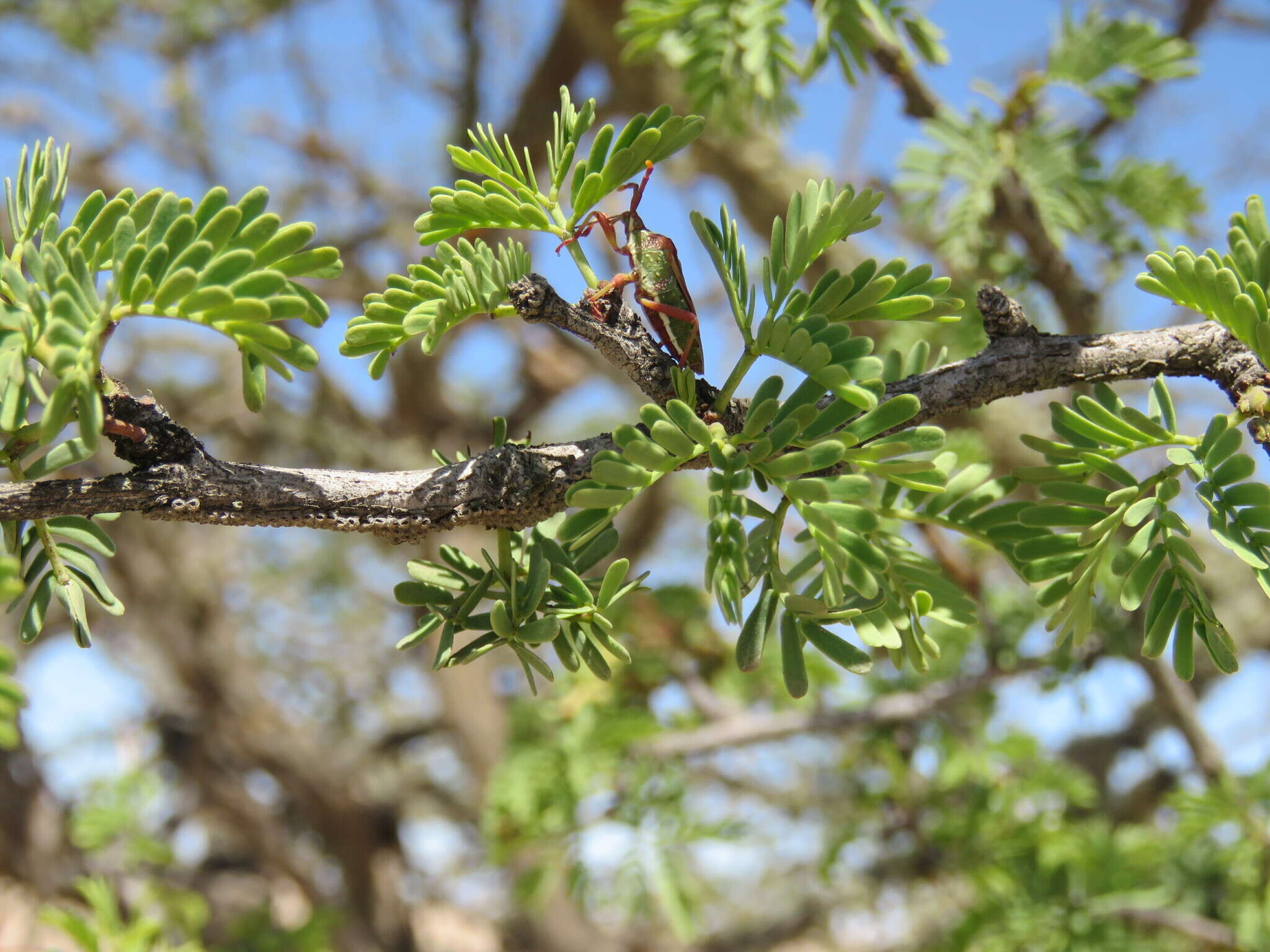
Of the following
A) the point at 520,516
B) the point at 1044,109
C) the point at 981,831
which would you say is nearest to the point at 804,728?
the point at 981,831

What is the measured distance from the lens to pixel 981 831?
1412mm

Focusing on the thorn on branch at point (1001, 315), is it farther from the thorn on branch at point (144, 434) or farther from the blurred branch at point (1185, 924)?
the blurred branch at point (1185, 924)

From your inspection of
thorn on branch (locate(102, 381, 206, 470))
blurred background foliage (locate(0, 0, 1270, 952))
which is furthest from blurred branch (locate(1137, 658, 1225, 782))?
thorn on branch (locate(102, 381, 206, 470))

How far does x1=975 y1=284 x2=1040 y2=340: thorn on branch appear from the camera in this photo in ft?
1.73

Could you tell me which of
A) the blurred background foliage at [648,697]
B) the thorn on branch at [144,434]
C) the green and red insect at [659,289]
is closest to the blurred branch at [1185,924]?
the blurred background foliage at [648,697]

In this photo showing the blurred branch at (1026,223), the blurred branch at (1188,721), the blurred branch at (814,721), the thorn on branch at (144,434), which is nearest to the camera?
the thorn on branch at (144,434)

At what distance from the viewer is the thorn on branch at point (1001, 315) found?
20.7 inches

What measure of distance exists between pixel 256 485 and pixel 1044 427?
154 cm

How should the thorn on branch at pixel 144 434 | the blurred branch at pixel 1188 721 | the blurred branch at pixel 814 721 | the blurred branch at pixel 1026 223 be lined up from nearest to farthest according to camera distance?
the thorn on branch at pixel 144 434
the blurred branch at pixel 1026 223
the blurred branch at pixel 1188 721
the blurred branch at pixel 814 721

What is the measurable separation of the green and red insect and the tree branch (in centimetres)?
1

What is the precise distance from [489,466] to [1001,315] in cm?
30

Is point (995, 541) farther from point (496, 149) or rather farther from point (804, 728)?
point (804, 728)

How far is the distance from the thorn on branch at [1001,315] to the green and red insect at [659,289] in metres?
0.17

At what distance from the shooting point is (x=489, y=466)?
0.46 m
